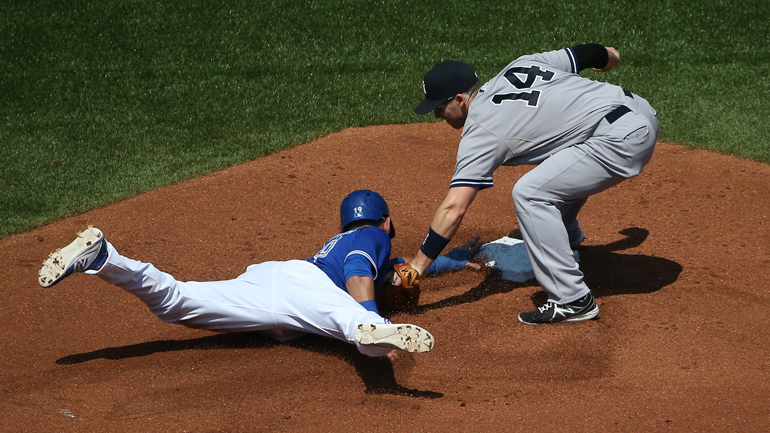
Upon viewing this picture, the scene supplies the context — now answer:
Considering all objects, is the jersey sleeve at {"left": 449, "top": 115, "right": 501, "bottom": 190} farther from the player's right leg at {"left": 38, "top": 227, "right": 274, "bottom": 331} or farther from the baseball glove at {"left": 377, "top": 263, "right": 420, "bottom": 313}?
the player's right leg at {"left": 38, "top": 227, "right": 274, "bottom": 331}

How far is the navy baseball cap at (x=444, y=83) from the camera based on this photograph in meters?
5.24

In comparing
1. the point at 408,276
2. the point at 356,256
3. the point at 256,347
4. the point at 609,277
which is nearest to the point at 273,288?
the point at 256,347

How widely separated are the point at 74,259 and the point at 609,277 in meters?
4.03

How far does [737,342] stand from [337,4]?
927cm

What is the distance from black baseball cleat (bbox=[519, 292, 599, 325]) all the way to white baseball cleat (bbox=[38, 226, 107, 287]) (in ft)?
9.52

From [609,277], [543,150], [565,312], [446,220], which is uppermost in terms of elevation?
[543,150]

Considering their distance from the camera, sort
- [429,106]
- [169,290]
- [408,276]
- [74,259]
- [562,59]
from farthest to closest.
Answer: [562,59], [429,106], [408,276], [169,290], [74,259]

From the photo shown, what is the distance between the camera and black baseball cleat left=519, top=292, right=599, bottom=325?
523cm

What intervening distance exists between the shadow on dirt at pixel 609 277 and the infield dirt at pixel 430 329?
0.02 m

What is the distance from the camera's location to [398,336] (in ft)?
13.4

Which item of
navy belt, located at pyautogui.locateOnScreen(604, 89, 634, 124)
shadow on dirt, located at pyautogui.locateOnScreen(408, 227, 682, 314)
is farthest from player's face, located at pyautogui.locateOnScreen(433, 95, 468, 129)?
shadow on dirt, located at pyautogui.locateOnScreen(408, 227, 682, 314)

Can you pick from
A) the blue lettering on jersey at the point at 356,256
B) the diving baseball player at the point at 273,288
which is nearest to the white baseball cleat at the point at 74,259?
the diving baseball player at the point at 273,288

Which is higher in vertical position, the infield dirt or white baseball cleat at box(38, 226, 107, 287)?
white baseball cleat at box(38, 226, 107, 287)

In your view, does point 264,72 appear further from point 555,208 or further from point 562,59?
point 555,208
